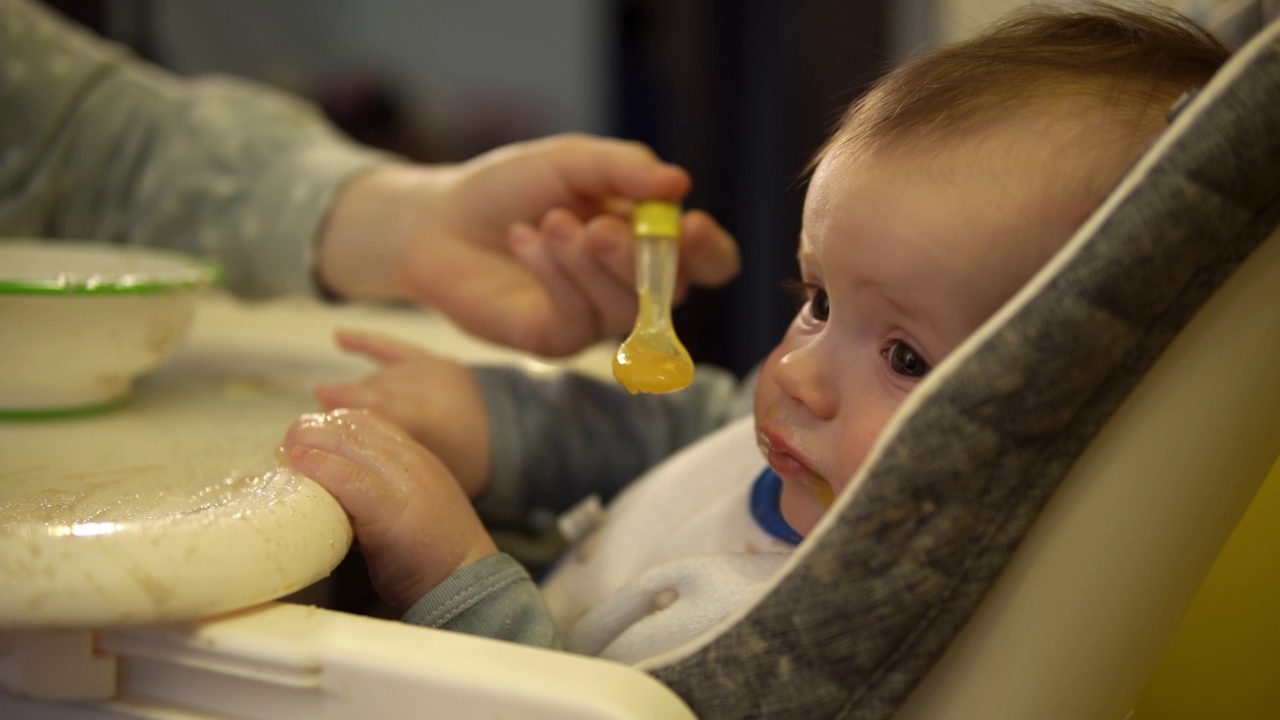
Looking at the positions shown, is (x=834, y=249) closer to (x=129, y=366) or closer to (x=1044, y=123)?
(x=1044, y=123)

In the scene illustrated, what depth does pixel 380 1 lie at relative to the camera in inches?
70.9

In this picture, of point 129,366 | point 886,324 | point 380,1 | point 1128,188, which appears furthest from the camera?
point 380,1

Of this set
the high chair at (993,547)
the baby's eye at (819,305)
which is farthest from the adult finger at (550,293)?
the high chair at (993,547)

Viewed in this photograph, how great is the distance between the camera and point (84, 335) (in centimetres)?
53

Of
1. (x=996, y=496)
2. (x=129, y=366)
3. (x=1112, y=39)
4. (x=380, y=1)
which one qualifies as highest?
(x=1112, y=39)

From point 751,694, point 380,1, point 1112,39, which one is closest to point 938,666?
point 751,694

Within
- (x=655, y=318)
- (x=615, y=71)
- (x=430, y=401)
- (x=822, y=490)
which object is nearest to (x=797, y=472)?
(x=822, y=490)

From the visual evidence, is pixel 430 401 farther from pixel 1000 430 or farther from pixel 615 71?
pixel 615 71

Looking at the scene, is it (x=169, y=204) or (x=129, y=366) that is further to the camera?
(x=169, y=204)

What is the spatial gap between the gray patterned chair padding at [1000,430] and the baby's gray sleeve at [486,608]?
0.38 ft

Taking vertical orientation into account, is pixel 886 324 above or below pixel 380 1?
above

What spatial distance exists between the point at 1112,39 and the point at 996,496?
22 cm

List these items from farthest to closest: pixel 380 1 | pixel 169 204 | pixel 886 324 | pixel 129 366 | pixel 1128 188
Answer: pixel 380 1, pixel 169 204, pixel 129 366, pixel 886 324, pixel 1128 188

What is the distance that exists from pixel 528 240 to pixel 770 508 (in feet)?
0.88
